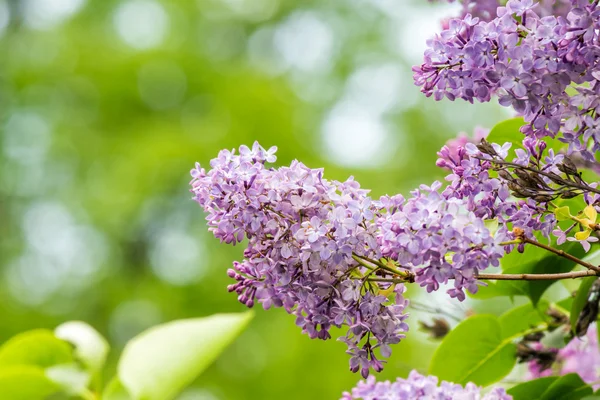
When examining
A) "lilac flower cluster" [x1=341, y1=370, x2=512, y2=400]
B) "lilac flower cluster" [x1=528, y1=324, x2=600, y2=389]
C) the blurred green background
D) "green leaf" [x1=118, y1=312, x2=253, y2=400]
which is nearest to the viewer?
"lilac flower cluster" [x1=341, y1=370, x2=512, y2=400]

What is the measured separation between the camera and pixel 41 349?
0.90 meters

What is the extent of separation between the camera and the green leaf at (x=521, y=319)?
2.75 ft

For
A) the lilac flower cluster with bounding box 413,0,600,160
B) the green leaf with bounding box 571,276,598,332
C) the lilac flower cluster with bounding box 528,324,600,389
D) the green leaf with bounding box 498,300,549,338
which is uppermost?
the lilac flower cluster with bounding box 528,324,600,389

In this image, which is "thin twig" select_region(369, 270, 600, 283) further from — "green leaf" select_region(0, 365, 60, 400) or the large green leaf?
"green leaf" select_region(0, 365, 60, 400)

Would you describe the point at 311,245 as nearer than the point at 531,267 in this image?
Yes

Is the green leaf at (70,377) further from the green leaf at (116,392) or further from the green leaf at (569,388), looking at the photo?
the green leaf at (569,388)

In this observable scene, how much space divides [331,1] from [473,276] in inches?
284

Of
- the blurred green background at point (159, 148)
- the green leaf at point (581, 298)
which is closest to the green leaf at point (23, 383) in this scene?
the green leaf at point (581, 298)

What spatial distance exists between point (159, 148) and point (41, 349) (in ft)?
15.3

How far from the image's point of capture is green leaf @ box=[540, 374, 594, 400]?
720 millimetres

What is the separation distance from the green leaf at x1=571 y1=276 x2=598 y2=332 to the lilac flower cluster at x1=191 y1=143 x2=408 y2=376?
0.67 ft

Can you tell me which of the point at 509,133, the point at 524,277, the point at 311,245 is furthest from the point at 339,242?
the point at 509,133

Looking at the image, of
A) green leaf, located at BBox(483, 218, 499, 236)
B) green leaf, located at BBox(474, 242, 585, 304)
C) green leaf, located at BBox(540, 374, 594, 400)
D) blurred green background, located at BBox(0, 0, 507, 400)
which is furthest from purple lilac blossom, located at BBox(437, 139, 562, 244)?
blurred green background, located at BBox(0, 0, 507, 400)

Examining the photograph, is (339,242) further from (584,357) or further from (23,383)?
(584,357)
